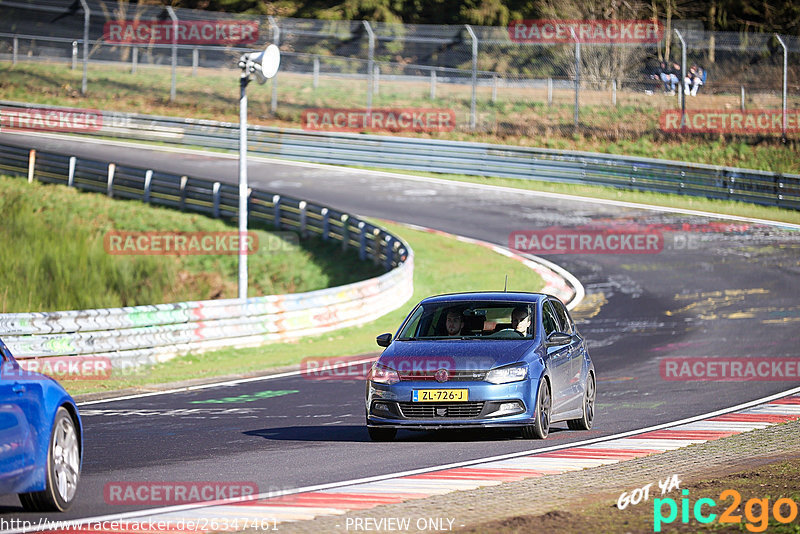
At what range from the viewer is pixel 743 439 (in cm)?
1055

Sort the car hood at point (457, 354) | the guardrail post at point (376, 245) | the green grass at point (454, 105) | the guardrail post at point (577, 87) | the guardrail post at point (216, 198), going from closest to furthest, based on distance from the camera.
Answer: the car hood at point (457, 354) → the guardrail post at point (376, 245) → the guardrail post at point (216, 198) → the guardrail post at point (577, 87) → the green grass at point (454, 105)

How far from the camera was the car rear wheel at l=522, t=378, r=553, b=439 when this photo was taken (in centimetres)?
1054

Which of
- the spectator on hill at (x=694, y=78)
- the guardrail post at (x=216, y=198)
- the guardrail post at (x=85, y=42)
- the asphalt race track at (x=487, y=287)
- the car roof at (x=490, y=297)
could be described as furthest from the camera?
the guardrail post at (x=85, y=42)

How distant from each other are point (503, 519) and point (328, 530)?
1041 mm

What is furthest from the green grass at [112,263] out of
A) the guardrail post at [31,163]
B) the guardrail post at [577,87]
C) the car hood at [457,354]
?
the car hood at [457,354]

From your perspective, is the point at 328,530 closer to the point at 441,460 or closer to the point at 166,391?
the point at 441,460

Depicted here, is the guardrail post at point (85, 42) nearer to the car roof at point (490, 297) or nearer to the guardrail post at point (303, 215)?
the guardrail post at point (303, 215)

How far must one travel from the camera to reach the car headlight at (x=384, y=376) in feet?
34.8

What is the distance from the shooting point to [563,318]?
12.3 meters

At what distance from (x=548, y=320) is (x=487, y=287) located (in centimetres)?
1325

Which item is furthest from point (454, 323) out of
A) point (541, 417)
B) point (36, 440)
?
point (36, 440)

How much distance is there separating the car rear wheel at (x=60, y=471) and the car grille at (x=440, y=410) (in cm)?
345

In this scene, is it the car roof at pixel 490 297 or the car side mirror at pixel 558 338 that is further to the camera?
the car roof at pixel 490 297

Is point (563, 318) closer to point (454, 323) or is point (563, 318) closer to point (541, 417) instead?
point (454, 323)
